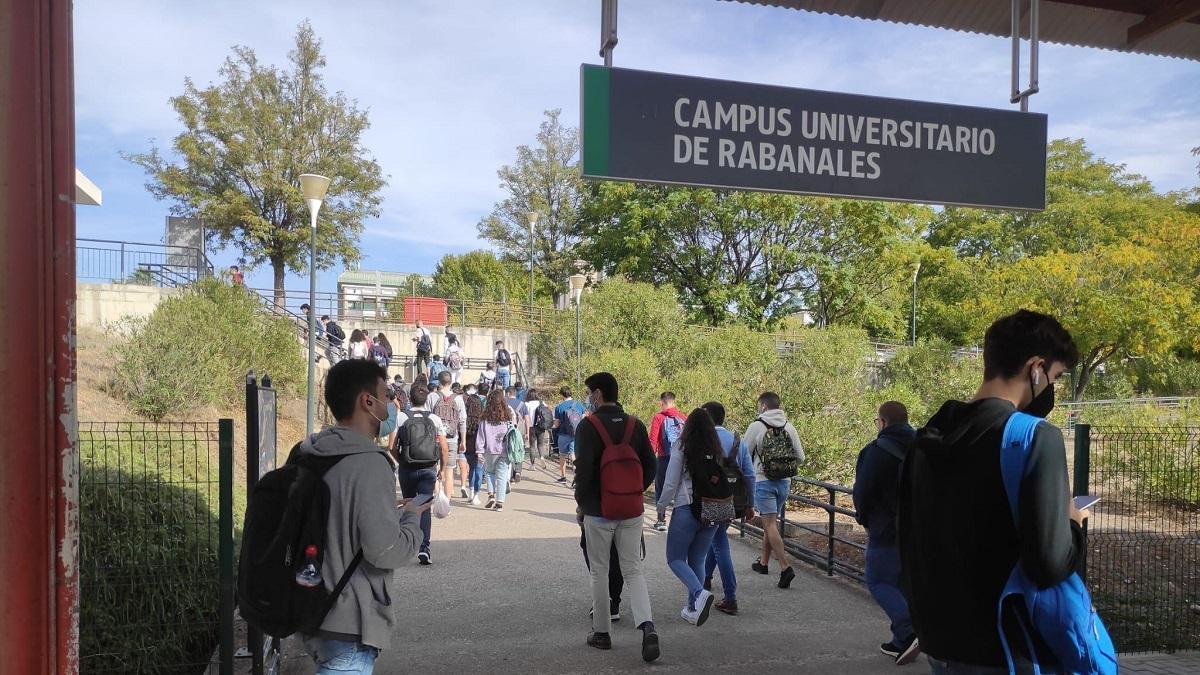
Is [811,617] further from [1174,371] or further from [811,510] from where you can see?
[1174,371]

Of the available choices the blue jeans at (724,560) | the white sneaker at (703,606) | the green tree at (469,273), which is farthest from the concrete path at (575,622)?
the green tree at (469,273)

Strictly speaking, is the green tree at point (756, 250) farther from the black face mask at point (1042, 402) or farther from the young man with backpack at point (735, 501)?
the black face mask at point (1042, 402)

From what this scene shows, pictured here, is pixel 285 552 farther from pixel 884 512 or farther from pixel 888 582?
pixel 888 582

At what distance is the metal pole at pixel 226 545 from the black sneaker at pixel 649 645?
2.51 meters

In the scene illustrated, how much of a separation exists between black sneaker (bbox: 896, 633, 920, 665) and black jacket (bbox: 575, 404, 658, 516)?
200 centimetres

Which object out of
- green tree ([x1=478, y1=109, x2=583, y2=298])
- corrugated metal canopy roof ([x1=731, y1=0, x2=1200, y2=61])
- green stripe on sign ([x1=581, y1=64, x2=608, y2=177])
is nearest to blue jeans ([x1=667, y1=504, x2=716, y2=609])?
green stripe on sign ([x1=581, y1=64, x2=608, y2=177])

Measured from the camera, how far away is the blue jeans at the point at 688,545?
610 cm

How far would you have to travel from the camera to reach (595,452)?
5.51m

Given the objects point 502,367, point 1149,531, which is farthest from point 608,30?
point 502,367

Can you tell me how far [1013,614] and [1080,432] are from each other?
3.83m

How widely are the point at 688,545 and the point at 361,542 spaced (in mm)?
3720

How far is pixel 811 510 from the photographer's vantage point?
14.4 meters

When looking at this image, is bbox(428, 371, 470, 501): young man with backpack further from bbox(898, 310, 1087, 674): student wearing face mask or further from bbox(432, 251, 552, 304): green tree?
bbox(432, 251, 552, 304): green tree

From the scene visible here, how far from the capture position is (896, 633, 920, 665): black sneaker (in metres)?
5.38
